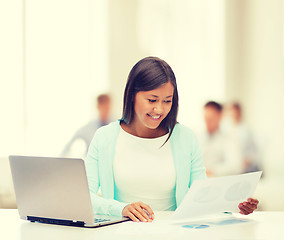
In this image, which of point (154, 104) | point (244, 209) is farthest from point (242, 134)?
point (244, 209)

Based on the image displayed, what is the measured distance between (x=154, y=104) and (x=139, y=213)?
46 cm

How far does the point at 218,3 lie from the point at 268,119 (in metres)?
1.68

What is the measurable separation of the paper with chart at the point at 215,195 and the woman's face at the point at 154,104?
46 centimetres

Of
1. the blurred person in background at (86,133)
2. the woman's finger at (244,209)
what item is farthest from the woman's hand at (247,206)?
the blurred person in background at (86,133)

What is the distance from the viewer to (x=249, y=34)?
7.05 m

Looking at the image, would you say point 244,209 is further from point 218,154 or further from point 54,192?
point 218,154

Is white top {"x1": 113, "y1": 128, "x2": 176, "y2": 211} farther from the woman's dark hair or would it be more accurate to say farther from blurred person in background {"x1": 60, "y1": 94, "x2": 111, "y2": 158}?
blurred person in background {"x1": 60, "y1": 94, "x2": 111, "y2": 158}

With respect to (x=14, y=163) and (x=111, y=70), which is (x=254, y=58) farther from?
(x=14, y=163)

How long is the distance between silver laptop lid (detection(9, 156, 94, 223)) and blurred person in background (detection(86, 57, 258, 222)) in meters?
0.33

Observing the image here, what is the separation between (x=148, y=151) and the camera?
86.4 inches

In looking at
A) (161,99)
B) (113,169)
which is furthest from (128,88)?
(113,169)

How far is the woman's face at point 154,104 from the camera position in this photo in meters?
2.06

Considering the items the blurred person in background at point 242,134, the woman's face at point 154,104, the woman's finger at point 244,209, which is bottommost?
the blurred person in background at point 242,134

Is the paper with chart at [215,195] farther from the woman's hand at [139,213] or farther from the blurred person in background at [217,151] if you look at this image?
the blurred person in background at [217,151]
